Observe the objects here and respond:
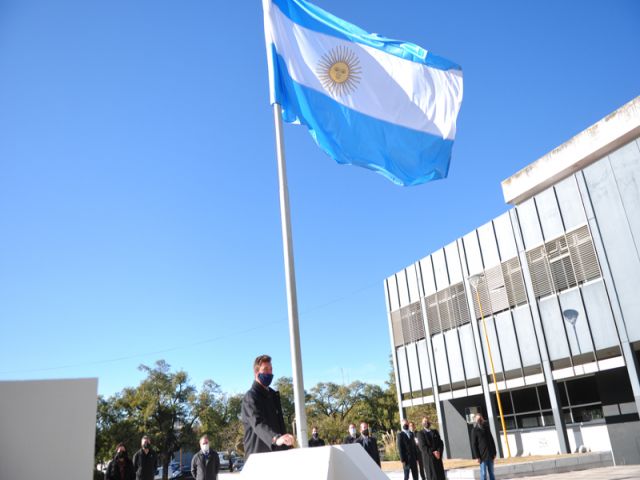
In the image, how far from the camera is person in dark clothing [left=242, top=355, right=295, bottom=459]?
454 centimetres

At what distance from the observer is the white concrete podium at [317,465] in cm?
327

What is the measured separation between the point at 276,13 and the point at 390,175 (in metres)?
2.99

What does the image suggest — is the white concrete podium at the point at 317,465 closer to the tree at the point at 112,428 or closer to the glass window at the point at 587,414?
the glass window at the point at 587,414

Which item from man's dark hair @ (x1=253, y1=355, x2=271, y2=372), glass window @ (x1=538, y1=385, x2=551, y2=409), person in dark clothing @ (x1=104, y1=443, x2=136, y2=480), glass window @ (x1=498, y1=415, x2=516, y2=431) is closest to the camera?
man's dark hair @ (x1=253, y1=355, x2=271, y2=372)

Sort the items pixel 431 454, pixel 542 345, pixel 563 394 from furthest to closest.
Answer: pixel 563 394 < pixel 542 345 < pixel 431 454

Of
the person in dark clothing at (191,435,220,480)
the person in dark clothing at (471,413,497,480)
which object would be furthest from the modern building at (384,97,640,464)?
the person in dark clothing at (191,435,220,480)

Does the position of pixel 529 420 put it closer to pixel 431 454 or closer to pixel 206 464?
pixel 431 454

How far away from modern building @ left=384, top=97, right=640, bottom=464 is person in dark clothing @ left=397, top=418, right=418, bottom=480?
8.05 m

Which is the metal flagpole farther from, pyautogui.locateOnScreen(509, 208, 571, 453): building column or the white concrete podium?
pyautogui.locateOnScreen(509, 208, 571, 453): building column

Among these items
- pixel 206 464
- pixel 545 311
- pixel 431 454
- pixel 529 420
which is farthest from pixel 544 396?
pixel 206 464

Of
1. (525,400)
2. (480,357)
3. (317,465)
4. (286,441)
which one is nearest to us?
(317,465)

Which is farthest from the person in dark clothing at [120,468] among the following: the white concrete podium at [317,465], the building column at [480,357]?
the building column at [480,357]

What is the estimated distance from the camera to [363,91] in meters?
8.23

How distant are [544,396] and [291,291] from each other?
2294 cm
